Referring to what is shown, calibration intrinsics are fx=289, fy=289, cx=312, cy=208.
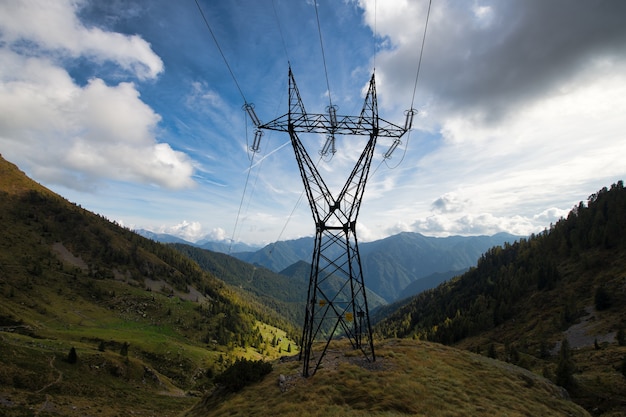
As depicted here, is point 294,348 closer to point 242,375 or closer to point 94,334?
point 94,334

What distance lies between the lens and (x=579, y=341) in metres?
91.0

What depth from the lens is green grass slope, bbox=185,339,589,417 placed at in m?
18.7

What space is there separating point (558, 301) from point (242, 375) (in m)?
160

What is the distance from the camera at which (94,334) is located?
274 ft

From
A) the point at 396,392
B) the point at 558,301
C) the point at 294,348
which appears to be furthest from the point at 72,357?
the point at 294,348

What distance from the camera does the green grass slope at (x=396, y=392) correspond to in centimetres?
1870

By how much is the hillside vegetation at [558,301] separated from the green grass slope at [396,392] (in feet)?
89.4

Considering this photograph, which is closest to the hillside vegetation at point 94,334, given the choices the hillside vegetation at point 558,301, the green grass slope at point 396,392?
the green grass slope at point 396,392

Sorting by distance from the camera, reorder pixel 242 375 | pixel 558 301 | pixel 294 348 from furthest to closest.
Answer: pixel 294 348 → pixel 558 301 → pixel 242 375

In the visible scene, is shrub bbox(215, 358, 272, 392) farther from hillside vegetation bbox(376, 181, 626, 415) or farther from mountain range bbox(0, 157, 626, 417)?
hillside vegetation bbox(376, 181, 626, 415)

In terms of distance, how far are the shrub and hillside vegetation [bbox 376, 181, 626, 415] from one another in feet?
147

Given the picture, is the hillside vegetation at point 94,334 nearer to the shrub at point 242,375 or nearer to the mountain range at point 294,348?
the mountain range at point 294,348

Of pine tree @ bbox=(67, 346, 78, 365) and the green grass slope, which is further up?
the green grass slope

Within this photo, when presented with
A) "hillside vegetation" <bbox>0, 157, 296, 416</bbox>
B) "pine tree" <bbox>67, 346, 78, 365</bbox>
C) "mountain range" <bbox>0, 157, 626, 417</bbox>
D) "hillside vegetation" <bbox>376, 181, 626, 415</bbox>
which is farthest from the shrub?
"hillside vegetation" <bbox>376, 181, 626, 415</bbox>
